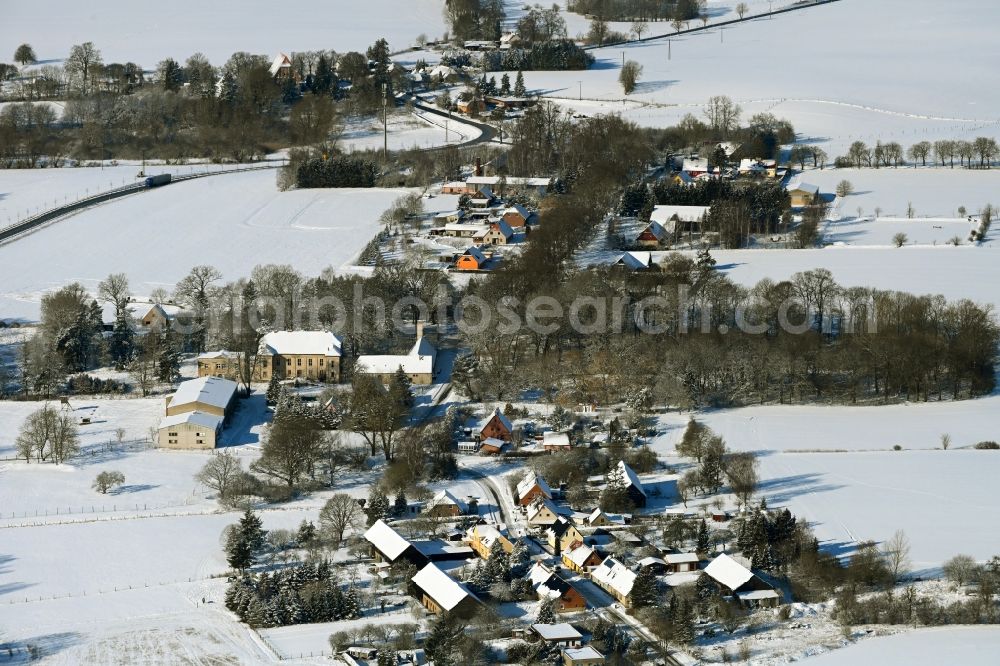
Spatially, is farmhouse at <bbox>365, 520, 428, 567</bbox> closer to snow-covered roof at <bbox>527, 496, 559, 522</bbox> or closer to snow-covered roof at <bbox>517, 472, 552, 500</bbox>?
snow-covered roof at <bbox>527, 496, 559, 522</bbox>

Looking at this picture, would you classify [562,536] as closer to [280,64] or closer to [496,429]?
[496,429]

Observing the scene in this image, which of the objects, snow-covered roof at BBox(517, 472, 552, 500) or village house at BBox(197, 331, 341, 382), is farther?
village house at BBox(197, 331, 341, 382)

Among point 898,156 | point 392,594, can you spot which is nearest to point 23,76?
point 898,156

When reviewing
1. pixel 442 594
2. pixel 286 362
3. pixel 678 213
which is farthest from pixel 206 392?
pixel 678 213

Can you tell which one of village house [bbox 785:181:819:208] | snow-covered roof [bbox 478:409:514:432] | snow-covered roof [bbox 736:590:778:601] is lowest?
snow-covered roof [bbox 736:590:778:601]

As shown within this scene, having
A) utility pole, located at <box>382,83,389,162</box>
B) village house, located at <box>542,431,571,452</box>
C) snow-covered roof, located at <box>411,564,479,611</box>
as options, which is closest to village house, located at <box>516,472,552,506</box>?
village house, located at <box>542,431,571,452</box>

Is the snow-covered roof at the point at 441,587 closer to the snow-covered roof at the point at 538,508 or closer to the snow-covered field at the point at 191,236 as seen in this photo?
the snow-covered roof at the point at 538,508

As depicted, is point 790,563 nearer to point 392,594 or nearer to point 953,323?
point 392,594
